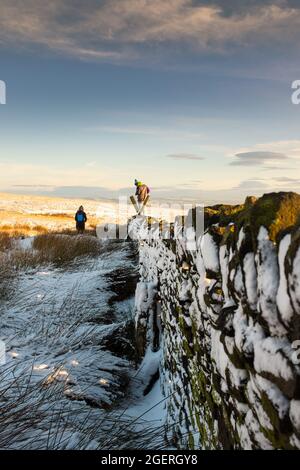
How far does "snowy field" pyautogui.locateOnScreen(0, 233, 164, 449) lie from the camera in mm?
2625

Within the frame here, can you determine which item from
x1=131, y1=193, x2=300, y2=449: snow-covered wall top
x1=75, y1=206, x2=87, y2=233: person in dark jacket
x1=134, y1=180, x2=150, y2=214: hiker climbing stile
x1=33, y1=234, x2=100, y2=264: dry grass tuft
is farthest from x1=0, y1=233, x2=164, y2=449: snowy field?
x1=75, y1=206, x2=87, y2=233: person in dark jacket

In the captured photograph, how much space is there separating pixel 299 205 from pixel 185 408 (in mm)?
2015

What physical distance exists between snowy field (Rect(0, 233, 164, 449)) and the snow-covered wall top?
73 centimetres

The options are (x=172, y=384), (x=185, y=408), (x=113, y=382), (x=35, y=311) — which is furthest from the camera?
(x=35, y=311)

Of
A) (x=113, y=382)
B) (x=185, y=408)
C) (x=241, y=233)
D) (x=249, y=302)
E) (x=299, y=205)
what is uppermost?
(x=299, y=205)

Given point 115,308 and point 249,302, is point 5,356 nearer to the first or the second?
point 115,308

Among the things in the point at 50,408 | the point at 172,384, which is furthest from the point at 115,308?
the point at 50,408

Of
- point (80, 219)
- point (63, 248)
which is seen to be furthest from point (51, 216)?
point (63, 248)

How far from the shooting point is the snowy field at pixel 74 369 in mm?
2625

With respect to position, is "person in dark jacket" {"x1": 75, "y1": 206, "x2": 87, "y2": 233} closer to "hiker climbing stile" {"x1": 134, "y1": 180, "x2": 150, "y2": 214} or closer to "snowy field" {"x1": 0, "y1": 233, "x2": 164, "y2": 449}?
"hiker climbing stile" {"x1": 134, "y1": 180, "x2": 150, "y2": 214}

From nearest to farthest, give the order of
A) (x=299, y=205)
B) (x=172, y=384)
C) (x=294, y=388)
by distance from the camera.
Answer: (x=294, y=388), (x=299, y=205), (x=172, y=384)
